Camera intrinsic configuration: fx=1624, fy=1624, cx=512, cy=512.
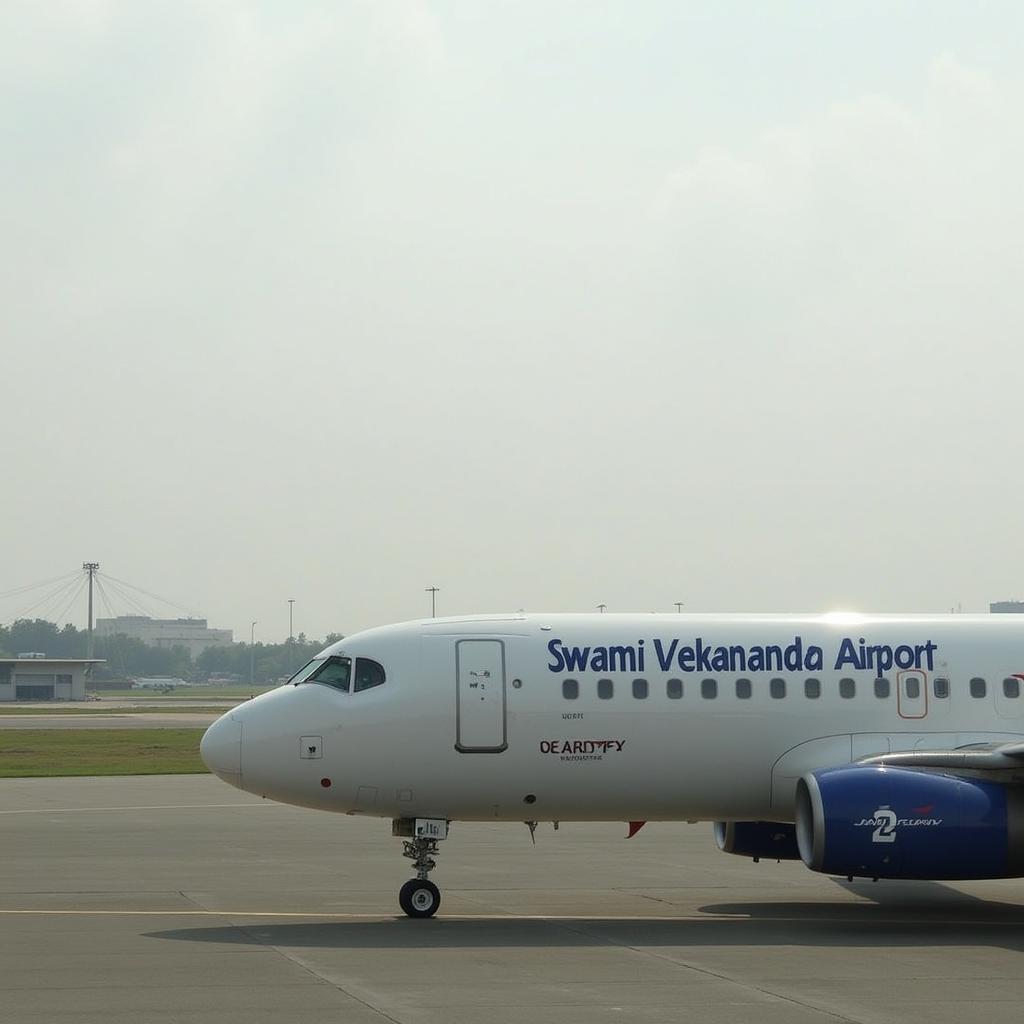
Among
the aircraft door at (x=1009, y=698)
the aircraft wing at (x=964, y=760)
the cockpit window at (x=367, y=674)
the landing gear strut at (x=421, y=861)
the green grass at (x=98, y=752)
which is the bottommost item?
the green grass at (x=98, y=752)

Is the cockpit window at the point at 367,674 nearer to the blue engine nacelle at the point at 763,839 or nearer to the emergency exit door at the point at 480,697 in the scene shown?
the emergency exit door at the point at 480,697

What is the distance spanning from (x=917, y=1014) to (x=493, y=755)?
7.86 metres

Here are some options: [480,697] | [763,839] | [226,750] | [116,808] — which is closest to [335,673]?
[226,750]

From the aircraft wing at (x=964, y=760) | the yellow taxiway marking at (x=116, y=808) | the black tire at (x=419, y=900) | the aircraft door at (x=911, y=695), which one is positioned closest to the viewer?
the aircraft wing at (x=964, y=760)

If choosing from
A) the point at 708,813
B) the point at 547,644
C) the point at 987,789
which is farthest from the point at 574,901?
the point at 987,789

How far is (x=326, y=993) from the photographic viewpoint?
15406 mm

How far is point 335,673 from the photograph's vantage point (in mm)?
21688

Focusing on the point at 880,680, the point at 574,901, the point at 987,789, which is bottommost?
the point at 574,901

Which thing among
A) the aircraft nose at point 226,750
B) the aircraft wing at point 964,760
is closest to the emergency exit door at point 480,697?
the aircraft nose at point 226,750

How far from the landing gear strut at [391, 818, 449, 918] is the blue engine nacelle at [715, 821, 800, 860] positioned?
14.6 ft

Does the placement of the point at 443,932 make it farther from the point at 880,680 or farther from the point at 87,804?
the point at 87,804

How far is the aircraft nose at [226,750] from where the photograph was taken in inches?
830

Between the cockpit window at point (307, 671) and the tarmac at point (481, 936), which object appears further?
the cockpit window at point (307, 671)

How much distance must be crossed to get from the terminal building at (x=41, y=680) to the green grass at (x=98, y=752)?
92.8 meters
